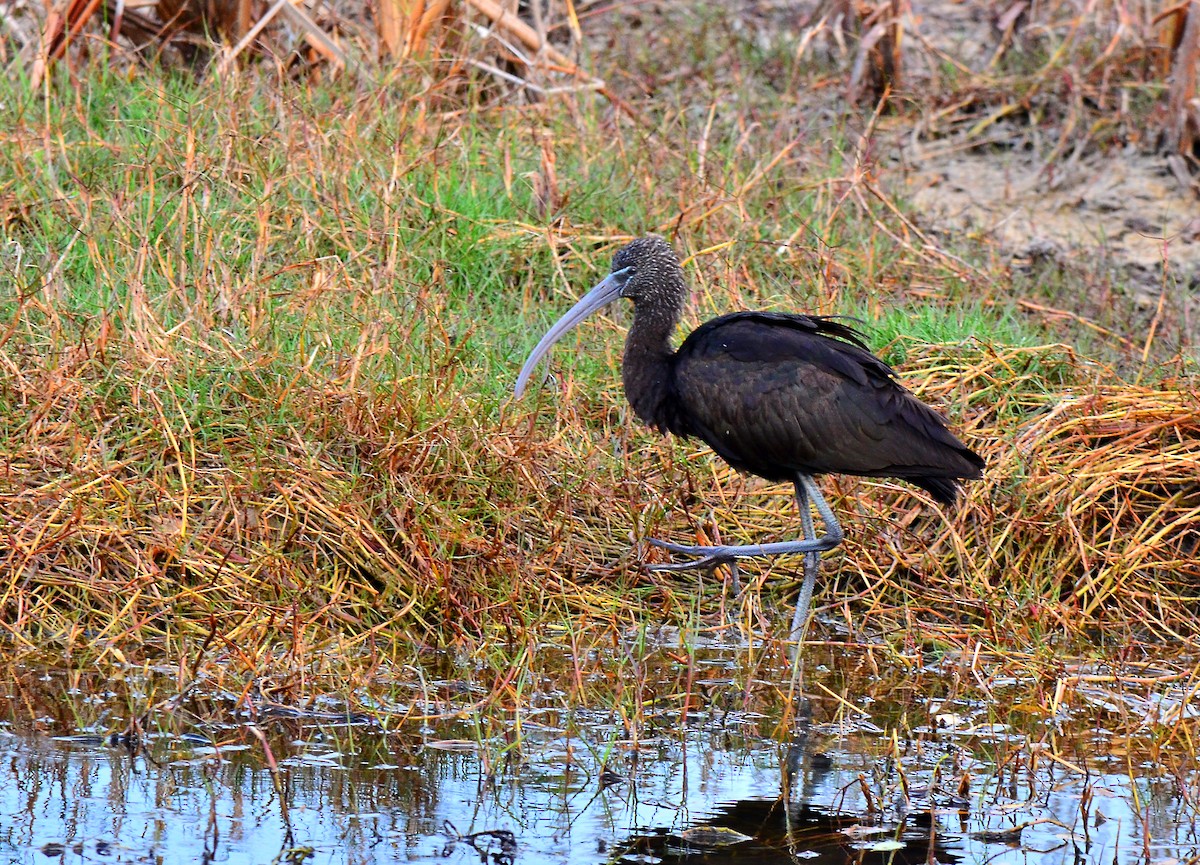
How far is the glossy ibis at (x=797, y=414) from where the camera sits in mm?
5141

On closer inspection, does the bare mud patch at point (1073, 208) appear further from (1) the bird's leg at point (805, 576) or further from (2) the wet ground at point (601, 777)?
(2) the wet ground at point (601, 777)

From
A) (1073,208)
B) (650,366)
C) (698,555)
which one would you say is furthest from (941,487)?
(1073,208)

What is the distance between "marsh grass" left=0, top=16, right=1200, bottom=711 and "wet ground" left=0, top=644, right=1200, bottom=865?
0.27 meters

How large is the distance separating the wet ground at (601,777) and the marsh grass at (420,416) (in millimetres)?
270

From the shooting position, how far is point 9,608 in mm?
4855

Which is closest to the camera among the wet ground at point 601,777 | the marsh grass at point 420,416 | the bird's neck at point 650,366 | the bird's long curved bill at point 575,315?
the wet ground at point 601,777

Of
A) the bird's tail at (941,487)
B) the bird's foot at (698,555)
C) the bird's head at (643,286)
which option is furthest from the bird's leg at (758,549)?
the bird's head at (643,286)

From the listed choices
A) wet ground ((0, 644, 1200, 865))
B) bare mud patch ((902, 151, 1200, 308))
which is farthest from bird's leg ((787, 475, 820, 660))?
bare mud patch ((902, 151, 1200, 308))

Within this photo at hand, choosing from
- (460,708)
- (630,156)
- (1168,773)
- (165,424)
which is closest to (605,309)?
(630,156)

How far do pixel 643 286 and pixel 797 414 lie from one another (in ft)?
2.52

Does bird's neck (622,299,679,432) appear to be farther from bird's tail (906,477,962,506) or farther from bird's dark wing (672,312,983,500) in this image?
bird's tail (906,477,962,506)

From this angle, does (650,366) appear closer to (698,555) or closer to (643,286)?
(643,286)

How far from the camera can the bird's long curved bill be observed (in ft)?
18.6

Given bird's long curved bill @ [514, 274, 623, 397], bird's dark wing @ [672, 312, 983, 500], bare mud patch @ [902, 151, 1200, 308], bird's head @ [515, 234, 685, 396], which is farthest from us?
bare mud patch @ [902, 151, 1200, 308]
